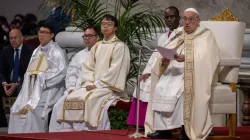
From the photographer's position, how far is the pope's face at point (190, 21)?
32.3 feet

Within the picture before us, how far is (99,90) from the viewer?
11.4m

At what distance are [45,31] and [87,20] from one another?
0.76m

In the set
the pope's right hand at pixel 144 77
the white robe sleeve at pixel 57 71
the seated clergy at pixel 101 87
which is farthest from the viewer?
the white robe sleeve at pixel 57 71

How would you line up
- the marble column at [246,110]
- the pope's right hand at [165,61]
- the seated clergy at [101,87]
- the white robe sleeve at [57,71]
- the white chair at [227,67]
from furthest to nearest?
the white robe sleeve at [57,71], the marble column at [246,110], the seated clergy at [101,87], the pope's right hand at [165,61], the white chair at [227,67]

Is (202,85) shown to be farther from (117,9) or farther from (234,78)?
(117,9)

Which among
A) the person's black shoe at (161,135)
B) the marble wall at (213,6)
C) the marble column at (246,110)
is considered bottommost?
the person's black shoe at (161,135)

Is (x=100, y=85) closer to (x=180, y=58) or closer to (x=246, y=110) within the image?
(x=246, y=110)

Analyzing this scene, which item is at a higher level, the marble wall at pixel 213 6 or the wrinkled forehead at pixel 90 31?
the marble wall at pixel 213 6

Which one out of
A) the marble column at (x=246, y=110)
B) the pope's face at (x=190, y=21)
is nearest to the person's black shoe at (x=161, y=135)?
the pope's face at (x=190, y=21)

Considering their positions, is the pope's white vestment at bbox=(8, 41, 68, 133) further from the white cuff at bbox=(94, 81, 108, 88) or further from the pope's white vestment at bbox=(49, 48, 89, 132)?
the white cuff at bbox=(94, 81, 108, 88)

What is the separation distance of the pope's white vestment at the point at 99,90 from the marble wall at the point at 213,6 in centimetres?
142

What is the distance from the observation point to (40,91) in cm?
1244

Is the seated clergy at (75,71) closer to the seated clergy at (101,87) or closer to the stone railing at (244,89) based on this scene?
the seated clergy at (101,87)

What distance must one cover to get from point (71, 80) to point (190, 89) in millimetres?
2940
